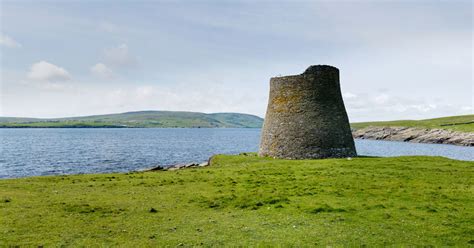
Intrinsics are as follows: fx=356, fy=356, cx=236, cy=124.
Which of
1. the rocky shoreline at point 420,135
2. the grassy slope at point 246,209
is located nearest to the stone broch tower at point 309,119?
the grassy slope at point 246,209

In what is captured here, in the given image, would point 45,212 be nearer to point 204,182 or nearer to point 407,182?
point 204,182

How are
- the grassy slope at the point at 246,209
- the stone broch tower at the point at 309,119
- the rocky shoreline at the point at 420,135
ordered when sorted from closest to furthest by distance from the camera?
the grassy slope at the point at 246,209 < the stone broch tower at the point at 309,119 < the rocky shoreline at the point at 420,135

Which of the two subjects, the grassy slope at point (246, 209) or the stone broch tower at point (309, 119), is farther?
the stone broch tower at point (309, 119)

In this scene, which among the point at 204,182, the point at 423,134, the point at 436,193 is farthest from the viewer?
the point at 423,134

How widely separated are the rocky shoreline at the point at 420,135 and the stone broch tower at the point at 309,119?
87.7 metres

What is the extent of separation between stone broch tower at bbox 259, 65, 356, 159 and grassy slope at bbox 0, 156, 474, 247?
11.6 meters

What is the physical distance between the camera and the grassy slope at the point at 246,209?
13.6 metres

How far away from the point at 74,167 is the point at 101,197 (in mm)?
34788

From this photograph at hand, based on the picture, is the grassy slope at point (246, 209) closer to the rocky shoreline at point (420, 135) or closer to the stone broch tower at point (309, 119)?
the stone broch tower at point (309, 119)

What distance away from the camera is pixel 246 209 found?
1797cm

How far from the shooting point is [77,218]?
16031 millimetres

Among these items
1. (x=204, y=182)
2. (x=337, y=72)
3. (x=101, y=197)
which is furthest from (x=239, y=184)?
(x=337, y=72)

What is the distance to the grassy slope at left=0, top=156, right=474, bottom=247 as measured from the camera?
13.6m

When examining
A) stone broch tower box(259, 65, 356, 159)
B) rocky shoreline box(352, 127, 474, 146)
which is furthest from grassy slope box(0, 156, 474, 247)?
rocky shoreline box(352, 127, 474, 146)
